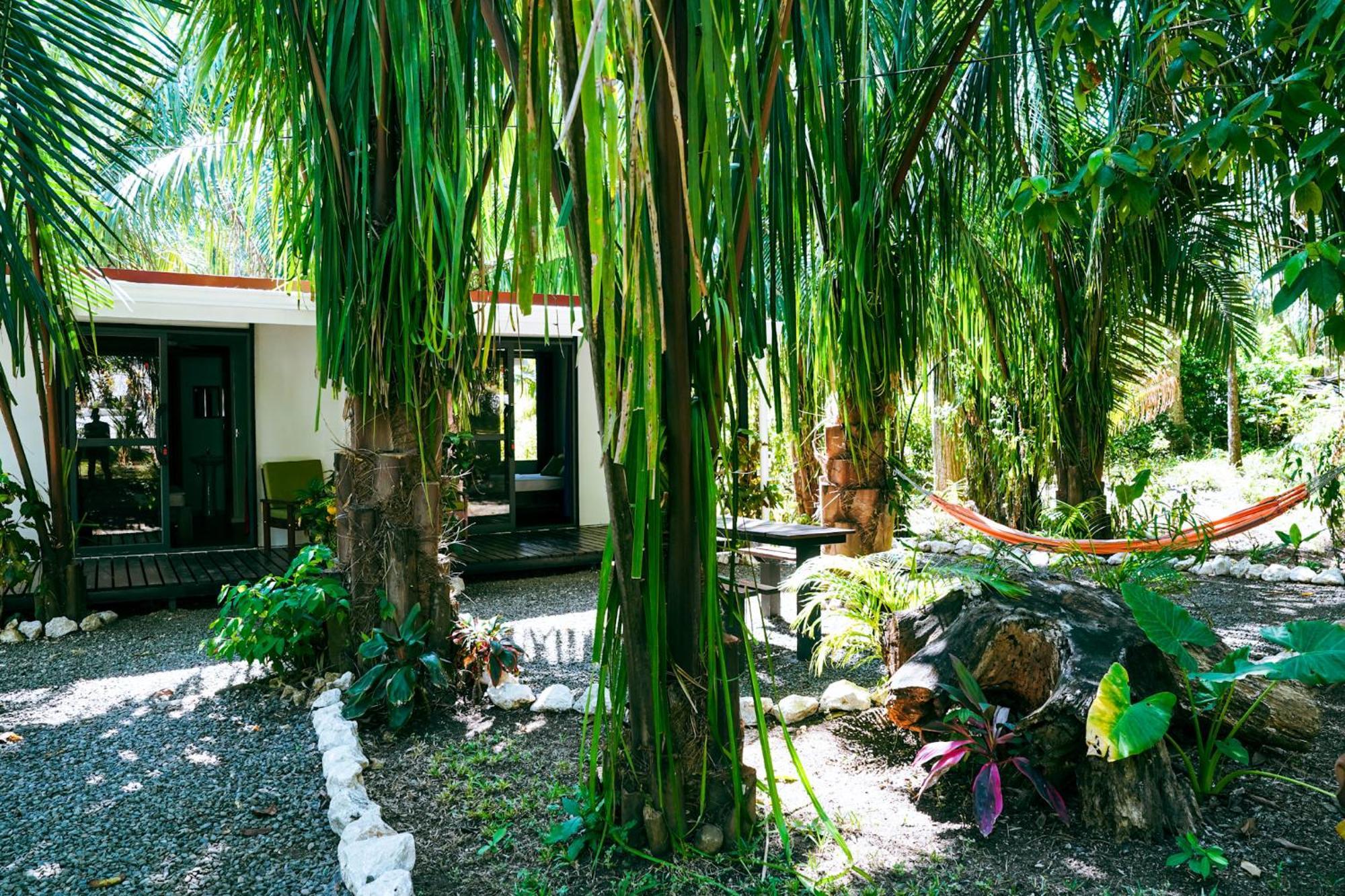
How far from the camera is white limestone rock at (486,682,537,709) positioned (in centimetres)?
368

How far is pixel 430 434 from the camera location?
378 centimetres

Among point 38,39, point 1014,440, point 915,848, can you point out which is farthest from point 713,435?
point 1014,440

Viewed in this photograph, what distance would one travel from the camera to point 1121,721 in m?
2.30

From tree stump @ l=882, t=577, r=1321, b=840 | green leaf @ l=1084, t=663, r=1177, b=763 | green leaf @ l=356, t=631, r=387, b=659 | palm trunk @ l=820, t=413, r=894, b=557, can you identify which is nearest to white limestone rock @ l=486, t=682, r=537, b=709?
green leaf @ l=356, t=631, r=387, b=659

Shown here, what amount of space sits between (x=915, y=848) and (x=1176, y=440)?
1563 cm

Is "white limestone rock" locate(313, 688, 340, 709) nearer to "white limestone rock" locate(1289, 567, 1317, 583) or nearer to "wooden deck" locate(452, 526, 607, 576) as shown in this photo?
"wooden deck" locate(452, 526, 607, 576)

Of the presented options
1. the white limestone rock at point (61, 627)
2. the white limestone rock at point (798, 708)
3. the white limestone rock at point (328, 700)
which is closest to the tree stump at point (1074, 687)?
the white limestone rock at point (798, 708)

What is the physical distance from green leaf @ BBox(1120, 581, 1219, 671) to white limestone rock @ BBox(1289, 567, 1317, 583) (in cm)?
498

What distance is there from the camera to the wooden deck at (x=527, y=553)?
7215 mm

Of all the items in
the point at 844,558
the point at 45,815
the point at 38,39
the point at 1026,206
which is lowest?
the point at 45,815

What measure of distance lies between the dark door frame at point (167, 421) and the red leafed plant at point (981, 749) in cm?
651

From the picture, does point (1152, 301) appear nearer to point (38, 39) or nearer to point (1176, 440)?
point (38, 39)

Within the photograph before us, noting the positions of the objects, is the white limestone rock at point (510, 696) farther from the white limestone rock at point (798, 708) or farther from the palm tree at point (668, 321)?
the palm tree at point (668, 321)

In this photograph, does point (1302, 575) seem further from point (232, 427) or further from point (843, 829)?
point (232, 427)
